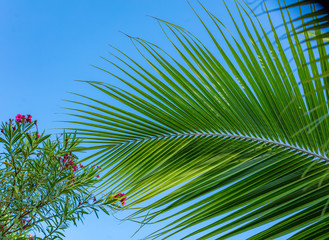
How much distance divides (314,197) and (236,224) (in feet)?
0.70

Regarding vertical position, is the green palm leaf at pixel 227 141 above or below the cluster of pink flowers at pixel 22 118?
below

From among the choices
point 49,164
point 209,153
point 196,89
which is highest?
point 49,164

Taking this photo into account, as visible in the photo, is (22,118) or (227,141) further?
(22,118)

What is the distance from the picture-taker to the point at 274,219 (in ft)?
2.54

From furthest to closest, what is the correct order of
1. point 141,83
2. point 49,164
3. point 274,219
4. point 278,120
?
point 49,164 < point 141,83 < point 278,120 < point 274,219

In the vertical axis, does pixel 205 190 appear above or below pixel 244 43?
below

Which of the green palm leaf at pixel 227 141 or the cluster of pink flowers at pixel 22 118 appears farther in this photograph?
the cluster of pink flowers at pixel 22 118

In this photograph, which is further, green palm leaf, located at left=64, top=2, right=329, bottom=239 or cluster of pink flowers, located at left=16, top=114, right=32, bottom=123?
cluster of pink flowers, located at left=16, top=114, right=32, bottom=123

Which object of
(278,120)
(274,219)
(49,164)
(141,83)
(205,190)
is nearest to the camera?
(274,219)

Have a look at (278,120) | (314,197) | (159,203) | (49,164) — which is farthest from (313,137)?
(49,164)

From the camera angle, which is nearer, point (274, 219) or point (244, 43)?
point (274, 219)

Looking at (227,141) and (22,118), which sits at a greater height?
(22,118)

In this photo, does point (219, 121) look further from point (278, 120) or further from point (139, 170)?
point (139, 170)

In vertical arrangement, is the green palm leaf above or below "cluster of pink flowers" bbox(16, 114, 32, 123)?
below
